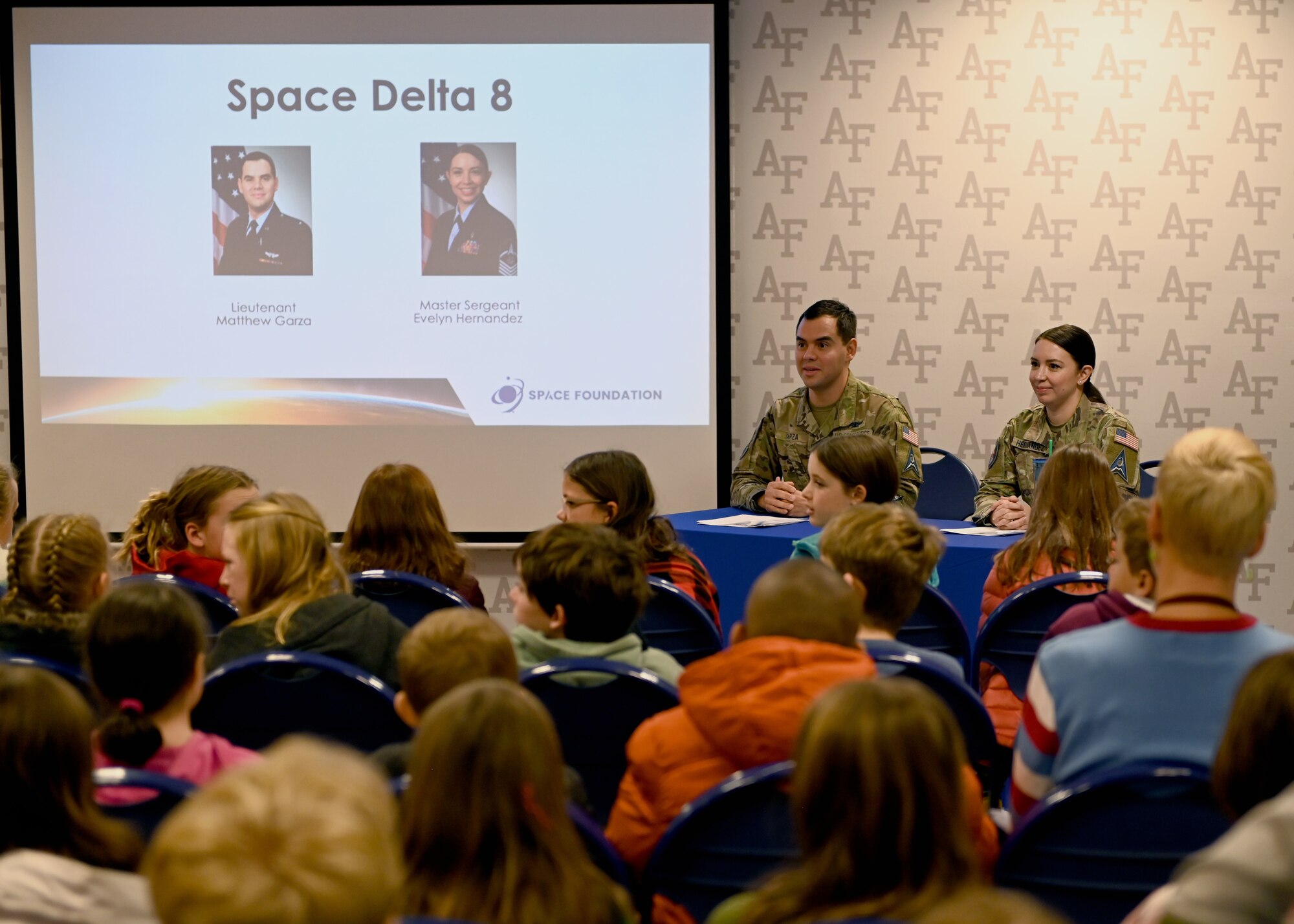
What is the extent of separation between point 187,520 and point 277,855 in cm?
289

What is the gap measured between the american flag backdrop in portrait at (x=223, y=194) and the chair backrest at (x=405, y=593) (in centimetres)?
315

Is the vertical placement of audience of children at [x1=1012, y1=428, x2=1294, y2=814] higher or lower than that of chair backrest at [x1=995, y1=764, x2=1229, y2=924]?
higher

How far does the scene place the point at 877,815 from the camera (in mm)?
1299

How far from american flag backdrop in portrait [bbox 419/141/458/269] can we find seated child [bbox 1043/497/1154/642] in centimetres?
388

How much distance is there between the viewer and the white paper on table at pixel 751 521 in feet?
14.7

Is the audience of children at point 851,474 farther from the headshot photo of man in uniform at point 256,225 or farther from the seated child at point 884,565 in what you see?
the headshot photo of man in uniform at point 256,225

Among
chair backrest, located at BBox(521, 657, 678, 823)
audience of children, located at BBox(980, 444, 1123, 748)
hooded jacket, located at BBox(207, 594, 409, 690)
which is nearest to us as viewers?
chair backrest, located at BBox(521, 657, 678, 823)

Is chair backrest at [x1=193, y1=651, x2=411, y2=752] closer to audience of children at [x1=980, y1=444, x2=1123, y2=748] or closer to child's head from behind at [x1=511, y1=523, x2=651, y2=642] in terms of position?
child's head from behind at [x1=511, y1=523, x2=651, y2=642]

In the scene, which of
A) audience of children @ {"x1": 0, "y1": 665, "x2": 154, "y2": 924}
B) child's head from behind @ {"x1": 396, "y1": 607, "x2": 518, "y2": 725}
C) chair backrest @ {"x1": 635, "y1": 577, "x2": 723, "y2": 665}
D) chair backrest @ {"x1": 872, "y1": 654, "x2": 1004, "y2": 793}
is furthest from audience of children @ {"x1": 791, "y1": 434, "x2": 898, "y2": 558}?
audience of children @ {"x1": 0, "y1": 665, "x2": 154, "y2": 924}

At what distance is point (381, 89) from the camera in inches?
223

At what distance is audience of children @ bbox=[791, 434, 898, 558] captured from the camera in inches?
148

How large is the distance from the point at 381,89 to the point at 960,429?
3.06m

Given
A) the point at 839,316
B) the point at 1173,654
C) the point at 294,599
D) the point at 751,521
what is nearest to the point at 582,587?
the point at 294,599

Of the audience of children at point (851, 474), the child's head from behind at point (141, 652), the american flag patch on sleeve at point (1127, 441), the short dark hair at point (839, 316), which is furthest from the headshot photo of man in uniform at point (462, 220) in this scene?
the child's head from behind at point (141, 652)
